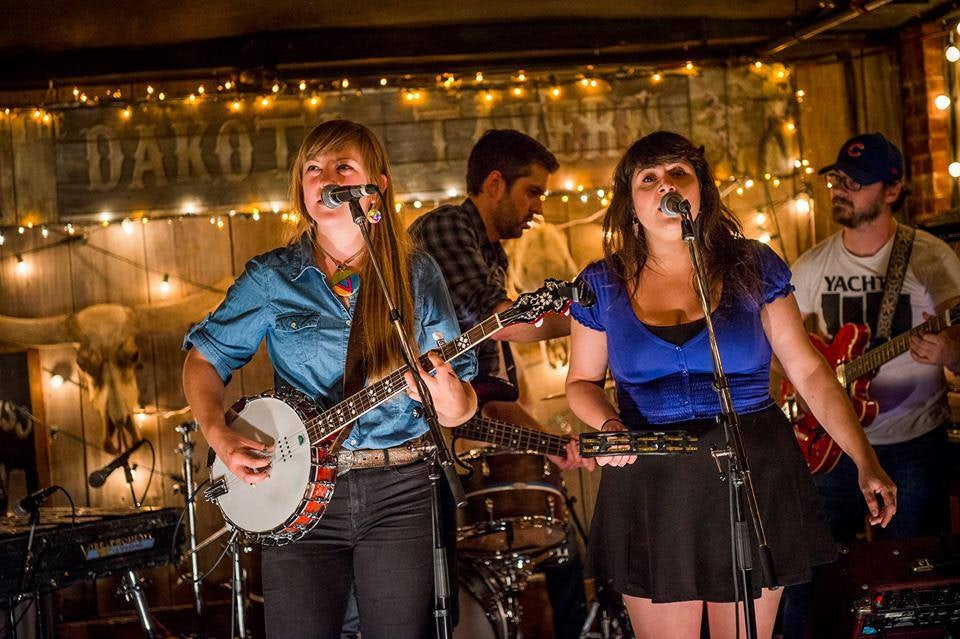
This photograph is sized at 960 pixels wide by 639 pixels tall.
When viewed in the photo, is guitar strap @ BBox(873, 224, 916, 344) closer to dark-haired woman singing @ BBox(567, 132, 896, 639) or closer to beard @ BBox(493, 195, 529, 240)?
beard @ BBox(493, 195, 529, 240)

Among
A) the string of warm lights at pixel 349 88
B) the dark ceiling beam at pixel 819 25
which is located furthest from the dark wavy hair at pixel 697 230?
the string of warm lights at pixel 349 88

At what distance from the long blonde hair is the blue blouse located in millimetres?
620

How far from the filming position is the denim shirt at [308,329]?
3090 millimetres

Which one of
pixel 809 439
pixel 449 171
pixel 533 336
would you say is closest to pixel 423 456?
pixel 533 336

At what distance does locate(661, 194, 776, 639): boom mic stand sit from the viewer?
2676 millimetres

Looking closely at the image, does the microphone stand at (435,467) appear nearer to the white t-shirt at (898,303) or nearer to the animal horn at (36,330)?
the white t-shirt at (898,303)

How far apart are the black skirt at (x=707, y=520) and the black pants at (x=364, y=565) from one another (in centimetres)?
57

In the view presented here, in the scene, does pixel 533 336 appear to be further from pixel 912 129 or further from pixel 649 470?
pixel 912 129

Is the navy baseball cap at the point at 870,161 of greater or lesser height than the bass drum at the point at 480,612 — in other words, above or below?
above

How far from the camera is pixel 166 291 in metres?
6.51

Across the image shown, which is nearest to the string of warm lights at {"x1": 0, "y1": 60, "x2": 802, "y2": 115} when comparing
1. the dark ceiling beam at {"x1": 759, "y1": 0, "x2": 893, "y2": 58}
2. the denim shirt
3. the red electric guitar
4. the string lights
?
the string lights

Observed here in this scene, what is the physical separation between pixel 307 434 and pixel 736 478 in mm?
1181

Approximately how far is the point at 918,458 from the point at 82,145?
Result: 489cm

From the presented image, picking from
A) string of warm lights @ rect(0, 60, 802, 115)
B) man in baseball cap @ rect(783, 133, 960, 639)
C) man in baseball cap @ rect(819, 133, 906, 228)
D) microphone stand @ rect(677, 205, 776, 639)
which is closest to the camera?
microphone stand @ rect(677, 205, 776, 639)
